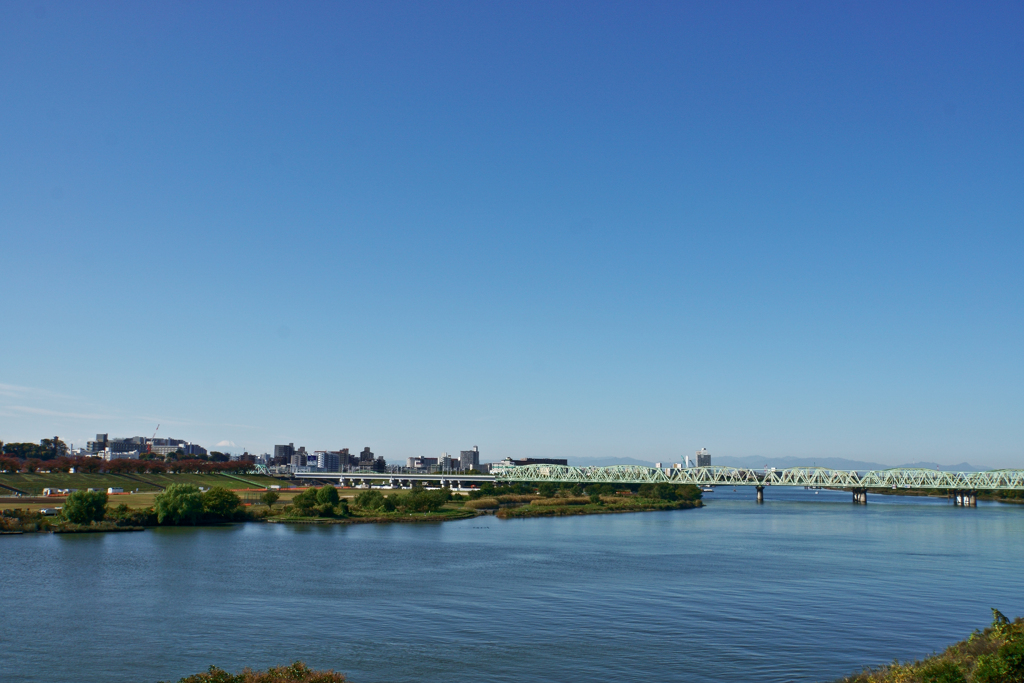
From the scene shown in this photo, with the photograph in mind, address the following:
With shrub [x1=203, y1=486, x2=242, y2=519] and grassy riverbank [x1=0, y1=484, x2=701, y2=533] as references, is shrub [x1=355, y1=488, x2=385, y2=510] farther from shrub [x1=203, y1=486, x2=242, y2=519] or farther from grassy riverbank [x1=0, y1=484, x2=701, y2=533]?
shrub [x1=203, y1=486, x2=242, y2=519]

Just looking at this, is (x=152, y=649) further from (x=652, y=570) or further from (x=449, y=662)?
(x=652, y=570)

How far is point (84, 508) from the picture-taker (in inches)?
2817

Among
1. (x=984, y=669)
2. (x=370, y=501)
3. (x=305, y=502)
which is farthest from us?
(x=370, y=501)

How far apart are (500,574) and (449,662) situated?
69.1 feet

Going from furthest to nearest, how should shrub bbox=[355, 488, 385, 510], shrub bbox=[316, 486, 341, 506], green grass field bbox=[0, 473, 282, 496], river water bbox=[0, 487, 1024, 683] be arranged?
green grass field bbox=[0, 473, 282, 496]
shrub bbox=[355, 488, 385, 510]
shrub bbox=[316, 486, 341, 506]
river water bbox=[0, 487, 1024, 683]

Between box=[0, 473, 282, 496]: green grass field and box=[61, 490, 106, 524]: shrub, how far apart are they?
5984cm

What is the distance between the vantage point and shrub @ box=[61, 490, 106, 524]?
7112cm

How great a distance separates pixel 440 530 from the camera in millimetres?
80000

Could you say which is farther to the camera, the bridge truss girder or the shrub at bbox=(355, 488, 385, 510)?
the bridge truss girder

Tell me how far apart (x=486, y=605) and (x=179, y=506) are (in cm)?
5294

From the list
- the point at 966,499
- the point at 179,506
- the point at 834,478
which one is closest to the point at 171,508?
the point at 179,506

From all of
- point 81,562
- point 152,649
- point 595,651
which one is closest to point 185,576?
point 81,562

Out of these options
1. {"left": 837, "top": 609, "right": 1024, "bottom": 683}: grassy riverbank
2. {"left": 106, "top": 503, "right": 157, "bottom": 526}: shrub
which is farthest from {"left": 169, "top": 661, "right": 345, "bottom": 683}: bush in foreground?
{"left": 106, "top": 503, "right": 157, "bottom": 526}: shrub

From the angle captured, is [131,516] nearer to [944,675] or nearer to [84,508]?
[84,508]
